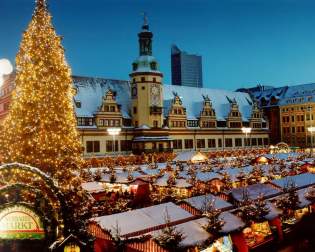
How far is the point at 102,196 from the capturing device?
29.3 m

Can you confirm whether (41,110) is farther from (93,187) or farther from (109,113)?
(109,113)

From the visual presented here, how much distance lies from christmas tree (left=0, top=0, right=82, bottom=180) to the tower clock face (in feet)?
119

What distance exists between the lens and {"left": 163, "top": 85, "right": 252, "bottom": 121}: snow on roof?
222 ft

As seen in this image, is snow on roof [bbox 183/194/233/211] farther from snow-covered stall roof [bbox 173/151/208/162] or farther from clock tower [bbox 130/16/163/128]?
clock tower [bbox 130/16/163/128]

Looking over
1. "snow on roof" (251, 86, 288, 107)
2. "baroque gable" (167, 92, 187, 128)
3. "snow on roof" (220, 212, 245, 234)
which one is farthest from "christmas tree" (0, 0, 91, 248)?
A: "snow on roof" (251, 86, 288, 107)

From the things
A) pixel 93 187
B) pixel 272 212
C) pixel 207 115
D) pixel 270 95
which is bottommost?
pixel 272 212

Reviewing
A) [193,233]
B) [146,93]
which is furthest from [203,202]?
[146,93]

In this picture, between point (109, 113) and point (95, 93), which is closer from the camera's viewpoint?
point (109, 113)

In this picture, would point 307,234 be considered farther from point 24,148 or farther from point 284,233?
point 24,148

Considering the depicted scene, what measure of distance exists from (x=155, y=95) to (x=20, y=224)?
4894cm

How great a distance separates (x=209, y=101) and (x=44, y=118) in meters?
50.0

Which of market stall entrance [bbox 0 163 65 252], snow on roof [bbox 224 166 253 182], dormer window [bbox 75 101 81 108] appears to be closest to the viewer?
market stall entrance [bbox 0 163 65 252]

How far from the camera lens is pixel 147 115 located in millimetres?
58312

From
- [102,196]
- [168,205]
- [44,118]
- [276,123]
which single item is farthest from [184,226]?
[276,123]
